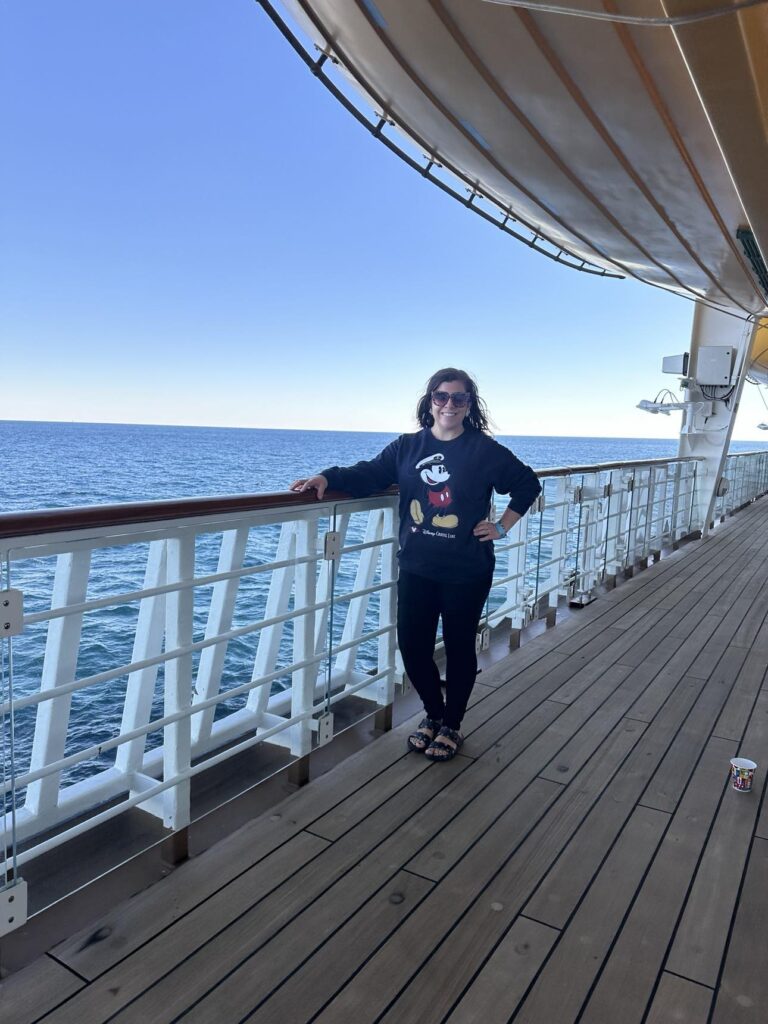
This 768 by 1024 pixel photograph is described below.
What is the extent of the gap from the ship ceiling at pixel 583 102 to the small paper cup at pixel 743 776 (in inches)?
73.7

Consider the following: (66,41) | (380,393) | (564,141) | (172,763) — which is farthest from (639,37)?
(380,393)

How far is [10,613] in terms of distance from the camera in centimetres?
120

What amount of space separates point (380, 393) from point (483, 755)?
5749 cm

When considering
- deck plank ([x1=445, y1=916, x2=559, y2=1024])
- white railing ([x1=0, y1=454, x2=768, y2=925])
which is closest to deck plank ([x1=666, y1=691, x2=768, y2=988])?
deck plank ([x1=445, y1=916, x2=559, y2=1024])

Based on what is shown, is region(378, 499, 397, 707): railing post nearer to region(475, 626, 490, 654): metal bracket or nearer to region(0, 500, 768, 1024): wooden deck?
region(0, 500, 768, 1024): wooden deck

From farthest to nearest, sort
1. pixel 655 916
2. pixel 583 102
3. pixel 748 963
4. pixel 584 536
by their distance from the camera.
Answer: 1. pixel 584 536
2. pixel 583 102
3. pixel 655 916
4. pixel 748 963

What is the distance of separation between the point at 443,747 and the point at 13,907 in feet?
4.08

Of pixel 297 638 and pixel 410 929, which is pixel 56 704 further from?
pixel 410 929

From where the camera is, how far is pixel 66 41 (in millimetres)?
38031

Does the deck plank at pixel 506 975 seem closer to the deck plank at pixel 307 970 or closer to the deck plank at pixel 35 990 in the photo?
the deck plank at pixel 307 970

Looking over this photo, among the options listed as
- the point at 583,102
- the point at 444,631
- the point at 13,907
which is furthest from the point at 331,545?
the point at 583,102

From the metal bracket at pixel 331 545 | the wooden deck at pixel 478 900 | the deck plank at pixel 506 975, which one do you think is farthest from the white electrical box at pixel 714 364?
the deck plank at pixel 506 975

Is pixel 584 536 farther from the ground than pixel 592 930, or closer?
farther from the ground

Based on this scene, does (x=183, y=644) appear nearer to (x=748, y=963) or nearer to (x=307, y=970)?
(x=307, y=970)
